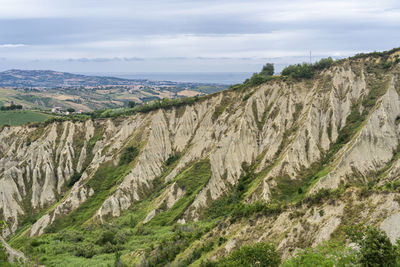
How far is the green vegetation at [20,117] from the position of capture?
123 m

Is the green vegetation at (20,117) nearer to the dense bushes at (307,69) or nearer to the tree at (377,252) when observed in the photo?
the dense bushes at (307,69)

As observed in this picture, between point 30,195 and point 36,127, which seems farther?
point 36,127

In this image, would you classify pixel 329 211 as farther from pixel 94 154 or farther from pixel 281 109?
pixel 94 154

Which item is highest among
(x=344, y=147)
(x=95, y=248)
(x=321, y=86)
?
(x=321, y=86)

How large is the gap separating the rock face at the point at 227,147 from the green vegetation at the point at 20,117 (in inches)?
944

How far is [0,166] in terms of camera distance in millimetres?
90500

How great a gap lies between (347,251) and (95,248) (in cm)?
4158

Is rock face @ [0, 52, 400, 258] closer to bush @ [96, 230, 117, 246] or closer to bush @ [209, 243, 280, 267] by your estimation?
bush @ [96, 230, 117, 246]

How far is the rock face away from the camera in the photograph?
2505 inches

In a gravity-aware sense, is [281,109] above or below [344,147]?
above

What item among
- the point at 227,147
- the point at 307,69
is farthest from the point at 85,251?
the point at 307,69

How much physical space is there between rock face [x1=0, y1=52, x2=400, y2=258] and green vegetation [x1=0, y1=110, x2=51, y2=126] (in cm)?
2397

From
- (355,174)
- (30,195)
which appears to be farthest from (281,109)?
(30,195)

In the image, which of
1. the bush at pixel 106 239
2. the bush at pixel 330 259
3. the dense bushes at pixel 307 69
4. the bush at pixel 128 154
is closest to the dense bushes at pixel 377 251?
the bush at pixel 330 259
